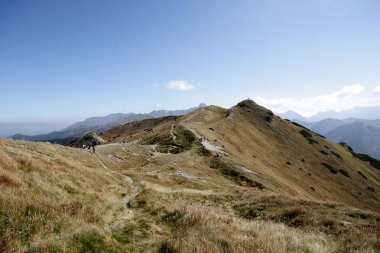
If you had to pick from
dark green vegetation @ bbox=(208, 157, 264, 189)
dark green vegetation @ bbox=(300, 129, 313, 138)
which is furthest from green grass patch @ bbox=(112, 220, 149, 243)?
dark green vegetation @ bbox=(300, 129, 313, 138)

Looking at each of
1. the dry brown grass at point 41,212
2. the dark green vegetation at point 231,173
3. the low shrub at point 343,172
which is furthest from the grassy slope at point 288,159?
the dry brown grass at point 41,212

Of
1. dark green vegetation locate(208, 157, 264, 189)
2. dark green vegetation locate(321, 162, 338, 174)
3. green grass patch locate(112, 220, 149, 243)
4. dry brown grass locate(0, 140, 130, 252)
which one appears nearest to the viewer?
dry brown grass locate(0, 140, 130, 252)

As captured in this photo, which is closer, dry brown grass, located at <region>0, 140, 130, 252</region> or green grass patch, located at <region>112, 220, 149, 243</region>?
dry brown grass, located at <region>0, 140, 130, 252</region>

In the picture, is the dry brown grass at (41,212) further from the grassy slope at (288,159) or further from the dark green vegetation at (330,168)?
the dark green vegetation at (330,168)

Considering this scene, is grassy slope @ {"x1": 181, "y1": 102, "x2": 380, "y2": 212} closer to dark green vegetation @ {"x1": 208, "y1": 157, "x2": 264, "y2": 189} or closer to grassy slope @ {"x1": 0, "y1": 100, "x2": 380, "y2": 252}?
dark green vegetation @ {"x1": 208, "y1": 157, "x2": 264, "y2": 189}

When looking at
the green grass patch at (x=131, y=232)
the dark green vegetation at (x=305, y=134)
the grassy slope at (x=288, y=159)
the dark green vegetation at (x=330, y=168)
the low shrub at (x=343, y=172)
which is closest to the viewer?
the green grass patch at (x=131, y=232)

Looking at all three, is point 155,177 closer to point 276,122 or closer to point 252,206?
point 252,206

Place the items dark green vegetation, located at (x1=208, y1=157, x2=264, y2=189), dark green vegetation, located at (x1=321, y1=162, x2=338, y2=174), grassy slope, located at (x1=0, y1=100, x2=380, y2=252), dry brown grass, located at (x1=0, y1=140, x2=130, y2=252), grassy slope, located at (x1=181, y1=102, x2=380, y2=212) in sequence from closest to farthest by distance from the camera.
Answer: dry brown grass, located at (x1=0, y1=140, x2=130, y2=252) → grassy slope, located at (x1=0, y1=100, x2=380, y2=252) → dark green vegetation, located at (x1=208, y1=157, x2=264, y2=189) → grassy slope, located at (x1=181, y1=102, x2=380, y2=212) → dark green vegetation, located at (x1=321, y1=162, x2=338, y2=174)

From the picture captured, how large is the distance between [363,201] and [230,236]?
3683 inches

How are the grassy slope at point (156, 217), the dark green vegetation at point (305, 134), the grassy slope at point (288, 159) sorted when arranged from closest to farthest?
the grassy slope at point (156, 217) < the grassy slope at point (288, 159) < the dark green vegetation at point (305, 134)

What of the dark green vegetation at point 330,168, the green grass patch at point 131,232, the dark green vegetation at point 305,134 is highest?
the green grass patch at point 131,232

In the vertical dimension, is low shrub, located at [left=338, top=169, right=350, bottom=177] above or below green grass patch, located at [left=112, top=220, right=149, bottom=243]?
below

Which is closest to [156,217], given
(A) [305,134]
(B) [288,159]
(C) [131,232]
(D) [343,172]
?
(C) [131,232]

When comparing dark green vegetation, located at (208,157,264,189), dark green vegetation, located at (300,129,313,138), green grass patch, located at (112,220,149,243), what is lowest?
dark green vegetation, located at (208,157,264,189)
